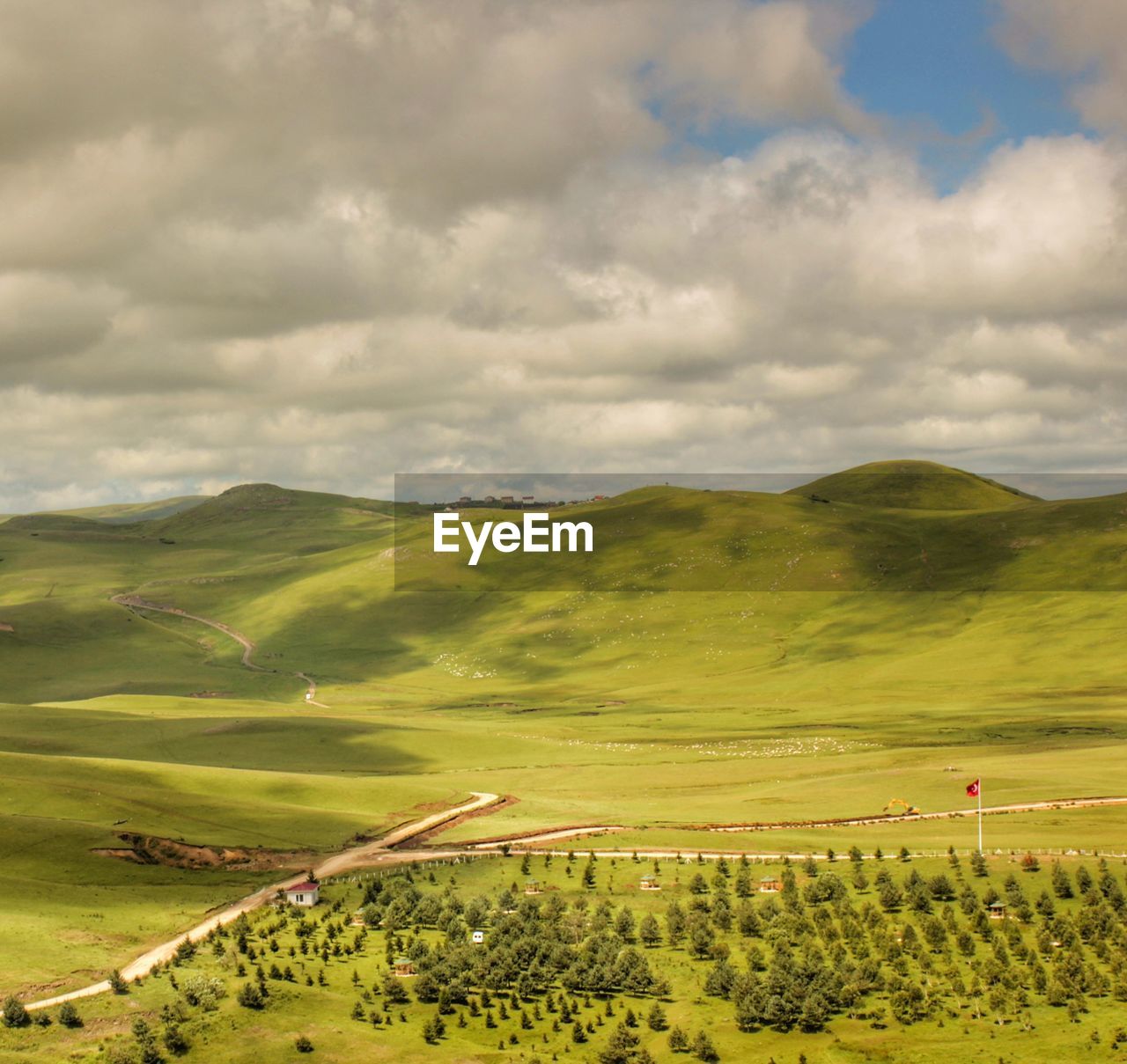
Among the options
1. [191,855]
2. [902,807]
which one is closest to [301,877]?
Result: [191,855]

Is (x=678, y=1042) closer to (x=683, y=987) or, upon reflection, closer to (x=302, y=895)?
(x=683, y=987)

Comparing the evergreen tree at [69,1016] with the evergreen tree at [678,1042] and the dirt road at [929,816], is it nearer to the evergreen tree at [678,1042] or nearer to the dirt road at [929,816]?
the evergreen tree at [678,1042]

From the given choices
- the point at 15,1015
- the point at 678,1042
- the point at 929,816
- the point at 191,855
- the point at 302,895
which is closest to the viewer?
the point at 15,1015

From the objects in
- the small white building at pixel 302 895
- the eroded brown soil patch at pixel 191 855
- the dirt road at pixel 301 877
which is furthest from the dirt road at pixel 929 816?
the small white building at pixel 302 895

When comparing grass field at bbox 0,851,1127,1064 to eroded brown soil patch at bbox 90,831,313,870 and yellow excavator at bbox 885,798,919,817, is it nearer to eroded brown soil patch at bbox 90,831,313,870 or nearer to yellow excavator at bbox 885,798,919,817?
eroded brown soil patch at bbox 90,831,313,870

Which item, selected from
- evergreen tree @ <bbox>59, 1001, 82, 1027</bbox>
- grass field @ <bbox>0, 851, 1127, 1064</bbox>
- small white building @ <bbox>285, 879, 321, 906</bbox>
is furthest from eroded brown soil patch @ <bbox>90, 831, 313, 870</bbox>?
evergreen tree @ <bbox>59, 1001, 82, 1027</bbox>

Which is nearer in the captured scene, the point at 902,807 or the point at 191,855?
the point at 191,855
